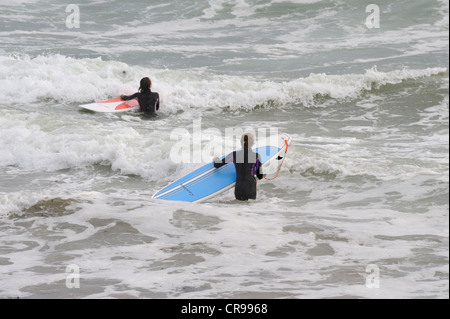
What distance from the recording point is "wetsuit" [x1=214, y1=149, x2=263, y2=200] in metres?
7.29

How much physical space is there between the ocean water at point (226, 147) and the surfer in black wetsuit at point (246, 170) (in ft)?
0.62

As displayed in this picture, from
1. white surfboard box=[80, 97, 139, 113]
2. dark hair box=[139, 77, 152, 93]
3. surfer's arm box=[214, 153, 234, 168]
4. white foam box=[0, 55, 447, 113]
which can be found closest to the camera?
surfer's arm box=[214, 153, 234, 168]

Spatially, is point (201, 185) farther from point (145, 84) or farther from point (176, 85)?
point (176, 85)

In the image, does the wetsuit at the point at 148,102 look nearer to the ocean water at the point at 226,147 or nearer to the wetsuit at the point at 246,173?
the ocean water at the point at 226,147

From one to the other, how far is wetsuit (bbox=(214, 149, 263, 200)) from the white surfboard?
18.8 ft

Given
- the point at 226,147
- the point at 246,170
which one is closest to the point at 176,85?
the point at 226,147

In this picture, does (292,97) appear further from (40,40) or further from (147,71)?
(40,40)

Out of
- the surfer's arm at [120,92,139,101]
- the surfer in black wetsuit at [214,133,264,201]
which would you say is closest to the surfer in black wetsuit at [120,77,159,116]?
the surfer's arm at [120,92,139,101]

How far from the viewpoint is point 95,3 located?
21328mm

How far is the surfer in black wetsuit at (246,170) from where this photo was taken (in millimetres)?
7285

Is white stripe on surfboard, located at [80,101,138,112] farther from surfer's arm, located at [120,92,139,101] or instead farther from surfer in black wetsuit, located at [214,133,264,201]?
surfer in black wetsuit, located at [214,133,264,201]

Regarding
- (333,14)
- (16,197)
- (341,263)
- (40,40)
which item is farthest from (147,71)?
(341,263)
